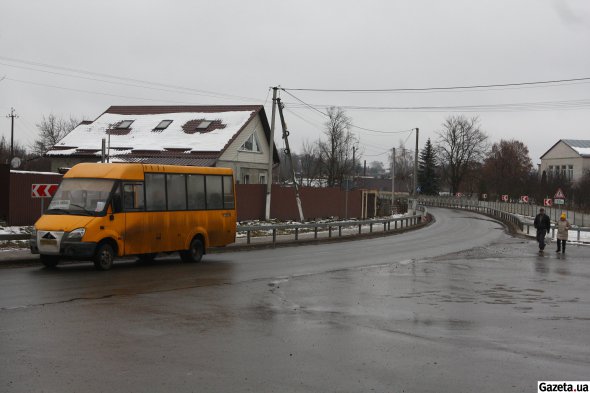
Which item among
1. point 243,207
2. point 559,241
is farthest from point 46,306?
point 243,207

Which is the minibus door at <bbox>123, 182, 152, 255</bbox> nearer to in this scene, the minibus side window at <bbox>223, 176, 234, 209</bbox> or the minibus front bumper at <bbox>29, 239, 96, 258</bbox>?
the minibus front bumper at <bbox>29, 239, 96, 258</bbox>

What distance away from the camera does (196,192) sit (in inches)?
786

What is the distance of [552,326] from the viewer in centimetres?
1091

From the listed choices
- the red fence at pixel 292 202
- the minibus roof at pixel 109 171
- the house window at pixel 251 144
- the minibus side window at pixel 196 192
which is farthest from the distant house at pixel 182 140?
the minibus roof at pixel 109 171

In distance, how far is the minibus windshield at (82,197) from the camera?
55.6 ft

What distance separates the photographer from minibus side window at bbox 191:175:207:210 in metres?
19.7

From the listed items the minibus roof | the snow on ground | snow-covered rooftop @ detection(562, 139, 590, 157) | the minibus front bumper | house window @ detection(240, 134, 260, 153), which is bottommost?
the snow on ground

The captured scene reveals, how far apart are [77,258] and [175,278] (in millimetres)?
2412

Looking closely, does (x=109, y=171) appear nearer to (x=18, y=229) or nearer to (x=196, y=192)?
(x=196, y=192)

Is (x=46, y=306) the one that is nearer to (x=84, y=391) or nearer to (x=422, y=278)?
(x=84, y=391)

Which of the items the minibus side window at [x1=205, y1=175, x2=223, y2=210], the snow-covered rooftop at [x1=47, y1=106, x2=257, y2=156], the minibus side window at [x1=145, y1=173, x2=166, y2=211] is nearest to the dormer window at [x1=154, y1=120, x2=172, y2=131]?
the snow-covered rooftop at [x1=47, y1=106, x2=257, y2=156]

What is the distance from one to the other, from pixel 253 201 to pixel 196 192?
21039mm

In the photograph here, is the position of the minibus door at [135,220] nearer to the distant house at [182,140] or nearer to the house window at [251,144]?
the distant house at [182,140]

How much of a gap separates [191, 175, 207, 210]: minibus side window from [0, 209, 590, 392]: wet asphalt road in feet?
6.89
